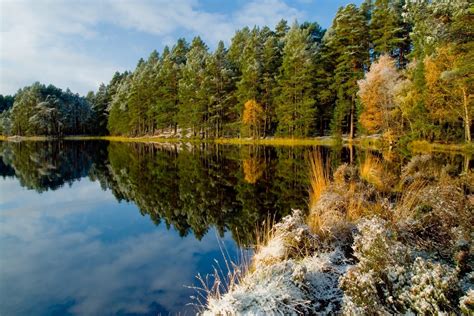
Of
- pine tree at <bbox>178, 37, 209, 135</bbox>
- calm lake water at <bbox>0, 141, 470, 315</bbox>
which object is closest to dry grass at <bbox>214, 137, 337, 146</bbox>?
pine tree at <bbox>178, 37, 209, 135</bbox>

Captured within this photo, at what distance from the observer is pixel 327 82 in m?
41.6

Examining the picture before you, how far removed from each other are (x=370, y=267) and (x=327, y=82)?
39967 mm

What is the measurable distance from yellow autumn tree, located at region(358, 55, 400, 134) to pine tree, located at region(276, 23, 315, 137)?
708cm

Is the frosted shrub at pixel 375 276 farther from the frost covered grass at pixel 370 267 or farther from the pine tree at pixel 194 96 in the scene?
the pine tree at pixel 194 96

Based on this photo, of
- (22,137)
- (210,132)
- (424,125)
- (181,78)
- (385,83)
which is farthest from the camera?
(22,137)

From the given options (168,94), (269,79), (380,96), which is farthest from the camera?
(168,94)

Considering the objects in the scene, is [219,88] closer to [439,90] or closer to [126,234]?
[439,90]

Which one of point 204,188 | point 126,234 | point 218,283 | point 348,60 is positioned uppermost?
point 348,60

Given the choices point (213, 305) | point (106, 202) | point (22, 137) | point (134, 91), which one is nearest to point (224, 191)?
point (106, 202)

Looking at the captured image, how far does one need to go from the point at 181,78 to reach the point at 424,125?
42.0 m

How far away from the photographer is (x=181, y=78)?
59.2m

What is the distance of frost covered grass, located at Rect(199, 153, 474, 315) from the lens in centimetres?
344

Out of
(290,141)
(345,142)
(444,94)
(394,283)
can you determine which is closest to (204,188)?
(394,283)

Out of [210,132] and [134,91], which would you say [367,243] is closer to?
[210,132]
